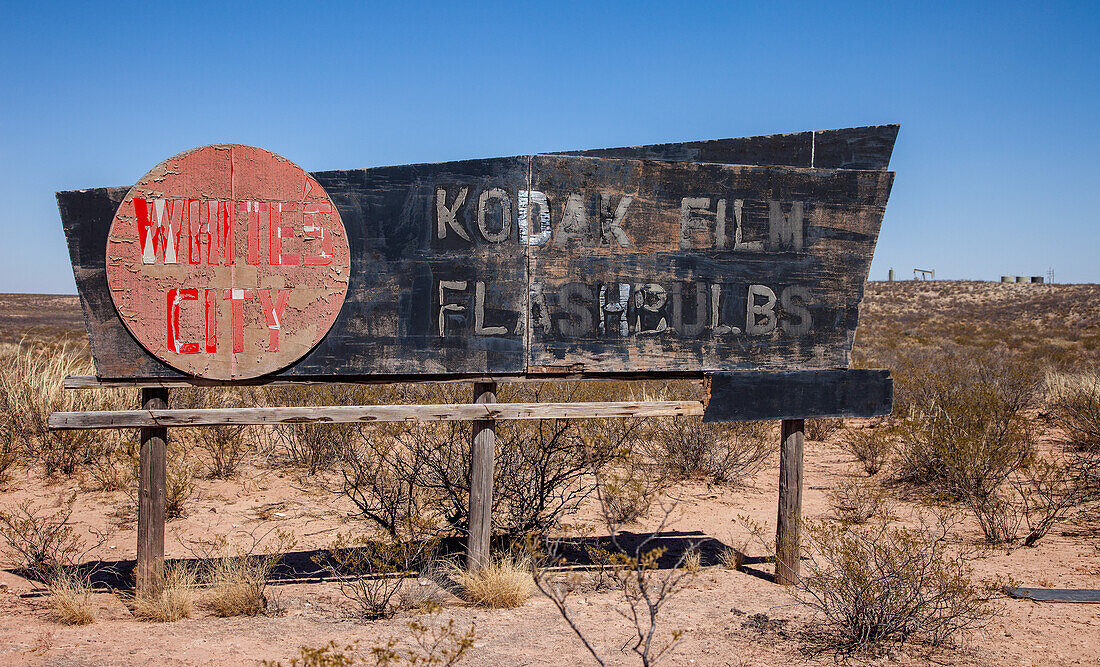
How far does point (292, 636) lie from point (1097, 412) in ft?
29.7

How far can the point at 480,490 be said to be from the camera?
5.14 metres

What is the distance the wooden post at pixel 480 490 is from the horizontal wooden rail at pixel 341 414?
0.68 ft

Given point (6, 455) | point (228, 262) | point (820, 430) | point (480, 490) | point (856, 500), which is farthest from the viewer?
point (820, 430)

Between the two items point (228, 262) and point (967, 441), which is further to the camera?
point (967, 441)

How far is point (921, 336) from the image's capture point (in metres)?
29.4

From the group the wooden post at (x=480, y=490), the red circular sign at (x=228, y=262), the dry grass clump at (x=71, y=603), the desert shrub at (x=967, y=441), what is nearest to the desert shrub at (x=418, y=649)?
the wooden post at (x=480, y=490)

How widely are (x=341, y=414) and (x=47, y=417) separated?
608 centimetres

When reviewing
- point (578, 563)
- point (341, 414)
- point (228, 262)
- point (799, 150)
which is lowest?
point (578, 563)

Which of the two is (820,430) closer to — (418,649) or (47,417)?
(418,649)

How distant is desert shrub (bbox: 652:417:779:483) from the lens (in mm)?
9227

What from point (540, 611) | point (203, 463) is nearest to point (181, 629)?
point (540, 611)

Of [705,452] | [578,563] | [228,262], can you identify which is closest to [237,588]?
[228,262]

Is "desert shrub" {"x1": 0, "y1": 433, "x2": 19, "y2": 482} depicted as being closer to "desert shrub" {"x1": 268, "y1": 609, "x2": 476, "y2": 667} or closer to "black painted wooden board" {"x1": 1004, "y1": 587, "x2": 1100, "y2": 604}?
"desert shrub" {"x1": 268, "y1": 609, "x2": 476, "y2": 667}

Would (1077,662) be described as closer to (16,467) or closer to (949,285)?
(16,467)
